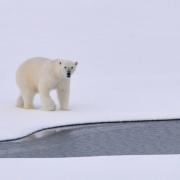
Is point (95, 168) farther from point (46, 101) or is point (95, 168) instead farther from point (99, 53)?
point (99, 53)

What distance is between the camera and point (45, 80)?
Result: 7730mm

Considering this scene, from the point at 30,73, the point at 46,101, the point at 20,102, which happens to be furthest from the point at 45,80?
the point at 20,102

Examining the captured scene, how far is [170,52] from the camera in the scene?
12.9 metres

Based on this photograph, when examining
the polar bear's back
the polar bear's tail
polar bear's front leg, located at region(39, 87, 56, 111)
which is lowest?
the polar bear's tail

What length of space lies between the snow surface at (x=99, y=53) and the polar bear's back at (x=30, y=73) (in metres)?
0.37

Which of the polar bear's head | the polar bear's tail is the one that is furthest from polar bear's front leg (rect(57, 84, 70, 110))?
the polar bear's tail

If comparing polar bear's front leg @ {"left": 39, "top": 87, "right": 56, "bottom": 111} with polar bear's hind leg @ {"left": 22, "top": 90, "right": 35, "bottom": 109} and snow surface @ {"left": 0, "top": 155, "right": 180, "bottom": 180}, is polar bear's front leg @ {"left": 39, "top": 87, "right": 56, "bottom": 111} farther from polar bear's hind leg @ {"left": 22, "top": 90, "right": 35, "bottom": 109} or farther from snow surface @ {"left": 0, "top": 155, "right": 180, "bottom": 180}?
snow surface @ {"left": 0, "top": 155, "right": 180, "bottom": 180}

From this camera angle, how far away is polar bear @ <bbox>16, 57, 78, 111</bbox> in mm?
7637

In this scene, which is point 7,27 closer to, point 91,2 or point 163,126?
point 91,2

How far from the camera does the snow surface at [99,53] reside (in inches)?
296

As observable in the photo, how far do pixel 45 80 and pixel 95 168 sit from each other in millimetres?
3081

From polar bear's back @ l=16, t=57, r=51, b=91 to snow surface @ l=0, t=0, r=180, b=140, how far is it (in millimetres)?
368

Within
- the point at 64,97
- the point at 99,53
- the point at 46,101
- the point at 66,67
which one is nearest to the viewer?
the point at 66,67

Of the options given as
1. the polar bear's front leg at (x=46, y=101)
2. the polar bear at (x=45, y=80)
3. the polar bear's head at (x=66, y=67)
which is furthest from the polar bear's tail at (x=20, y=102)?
the polar bear's head at (x=66, y=67)
